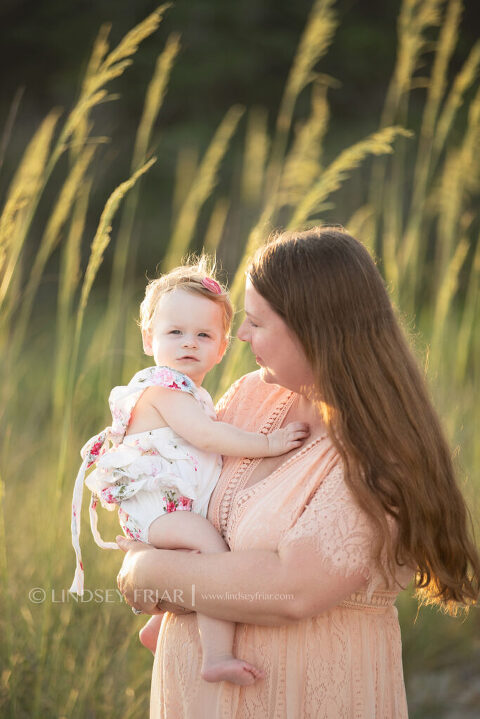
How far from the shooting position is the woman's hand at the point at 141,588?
1.70 metres

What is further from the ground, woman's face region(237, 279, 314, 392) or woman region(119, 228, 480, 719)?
woman's face region(237, 279, 314, 392)

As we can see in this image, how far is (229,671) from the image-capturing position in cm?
161

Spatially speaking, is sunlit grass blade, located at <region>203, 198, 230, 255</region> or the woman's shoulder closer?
the woman's shoulder

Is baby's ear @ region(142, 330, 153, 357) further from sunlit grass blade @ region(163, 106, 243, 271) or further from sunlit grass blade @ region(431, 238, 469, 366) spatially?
sunlit grass blade @ region(431, 238, 469, 366)

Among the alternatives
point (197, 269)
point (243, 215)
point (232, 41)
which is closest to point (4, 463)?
point (197, 269)

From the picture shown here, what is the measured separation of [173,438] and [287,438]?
11.6 inches

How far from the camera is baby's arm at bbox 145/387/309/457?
5.82 feet

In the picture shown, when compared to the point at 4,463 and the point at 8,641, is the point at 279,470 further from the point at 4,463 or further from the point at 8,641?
the point at 4,463

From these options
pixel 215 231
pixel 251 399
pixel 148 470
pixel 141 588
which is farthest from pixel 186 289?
pixel 215 231

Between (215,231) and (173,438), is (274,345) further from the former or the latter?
(215,231)

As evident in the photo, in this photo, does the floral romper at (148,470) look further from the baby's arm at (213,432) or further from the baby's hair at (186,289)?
the baby's hair at (186,289)

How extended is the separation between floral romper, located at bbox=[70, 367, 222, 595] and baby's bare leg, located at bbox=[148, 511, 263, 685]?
37mm

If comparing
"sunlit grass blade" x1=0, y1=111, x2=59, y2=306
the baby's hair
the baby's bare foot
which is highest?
"sunlit grass blade" x1=0, y1=111, x2=59, y2=306

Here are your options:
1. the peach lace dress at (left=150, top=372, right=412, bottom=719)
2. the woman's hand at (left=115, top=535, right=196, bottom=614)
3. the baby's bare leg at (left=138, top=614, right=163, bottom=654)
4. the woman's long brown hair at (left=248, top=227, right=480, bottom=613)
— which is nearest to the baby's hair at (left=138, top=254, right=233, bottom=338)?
the woman's long brown hair at (left=248, top=227, right=480, bottom=613)
